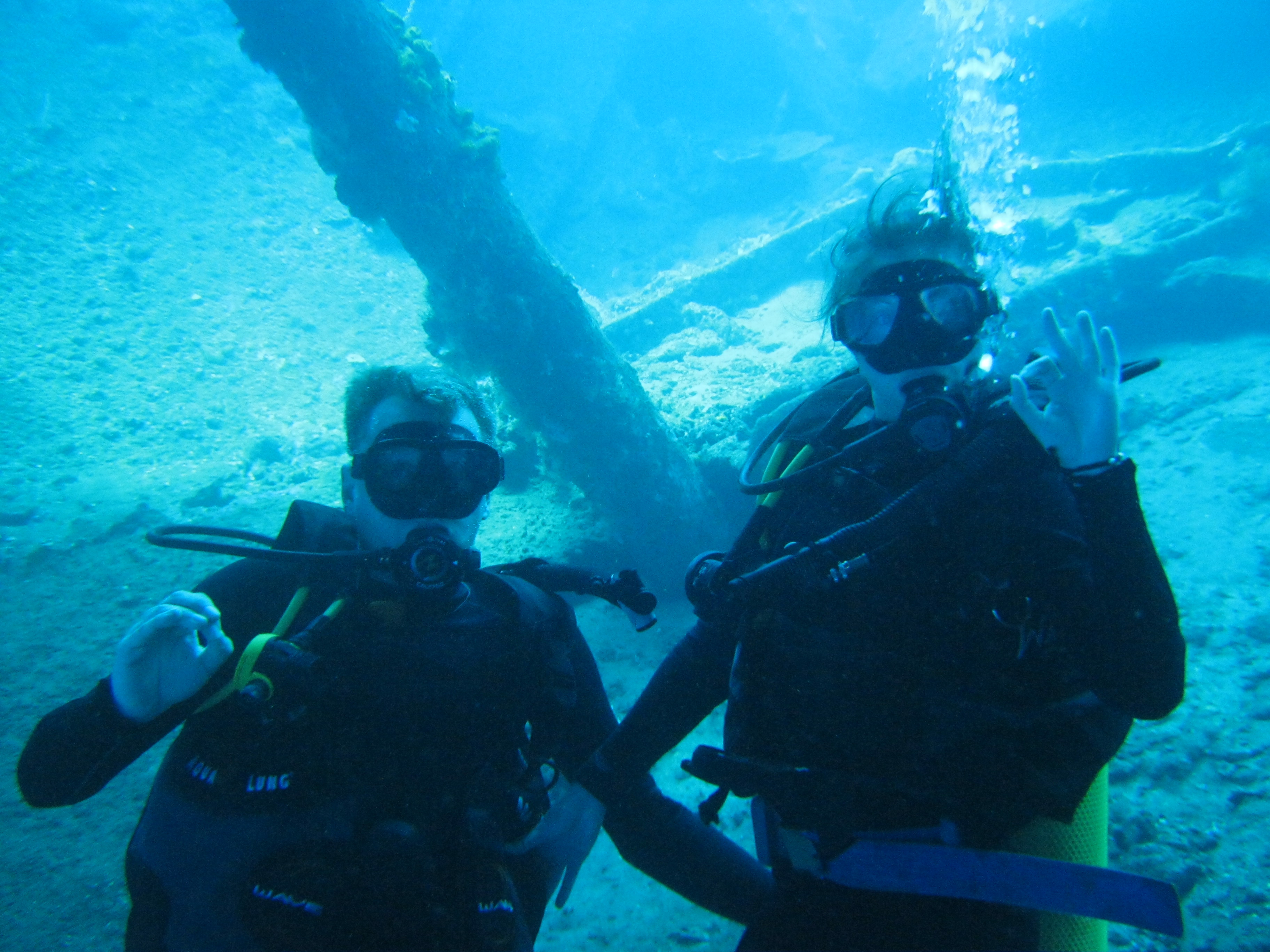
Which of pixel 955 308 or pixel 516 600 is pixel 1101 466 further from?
pixel 516 600

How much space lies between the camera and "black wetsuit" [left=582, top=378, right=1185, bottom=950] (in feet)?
4.80

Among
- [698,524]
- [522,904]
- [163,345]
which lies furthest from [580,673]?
[163,345]

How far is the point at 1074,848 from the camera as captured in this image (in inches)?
62.0

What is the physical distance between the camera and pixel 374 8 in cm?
643

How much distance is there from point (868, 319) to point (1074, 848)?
1.66 meters

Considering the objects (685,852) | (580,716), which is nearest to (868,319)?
(580,716)

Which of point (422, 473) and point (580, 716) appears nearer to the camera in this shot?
point (422, 473)

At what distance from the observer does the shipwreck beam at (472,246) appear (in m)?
6.31

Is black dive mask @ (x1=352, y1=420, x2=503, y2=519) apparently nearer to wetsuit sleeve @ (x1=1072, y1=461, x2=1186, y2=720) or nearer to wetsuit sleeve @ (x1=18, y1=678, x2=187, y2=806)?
wetsuit sleeve @ (x1=18, y1=678, x2=187, y2=806)

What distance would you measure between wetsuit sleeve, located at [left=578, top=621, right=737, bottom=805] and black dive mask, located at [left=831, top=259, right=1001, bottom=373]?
1.19 m

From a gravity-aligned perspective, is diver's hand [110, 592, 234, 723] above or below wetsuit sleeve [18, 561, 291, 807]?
above

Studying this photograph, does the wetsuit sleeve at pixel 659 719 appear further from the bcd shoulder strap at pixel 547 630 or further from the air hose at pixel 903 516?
the air hose at pixel 903 516

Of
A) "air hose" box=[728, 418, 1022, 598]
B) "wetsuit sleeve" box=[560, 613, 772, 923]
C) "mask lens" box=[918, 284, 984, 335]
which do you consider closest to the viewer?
"air hose" box=[728, 418, 1022, 598]

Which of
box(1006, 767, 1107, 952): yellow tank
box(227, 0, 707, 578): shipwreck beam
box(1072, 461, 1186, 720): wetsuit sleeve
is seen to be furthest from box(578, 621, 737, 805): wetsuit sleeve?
box(227, 0, 707, 578): shipwreck beam
